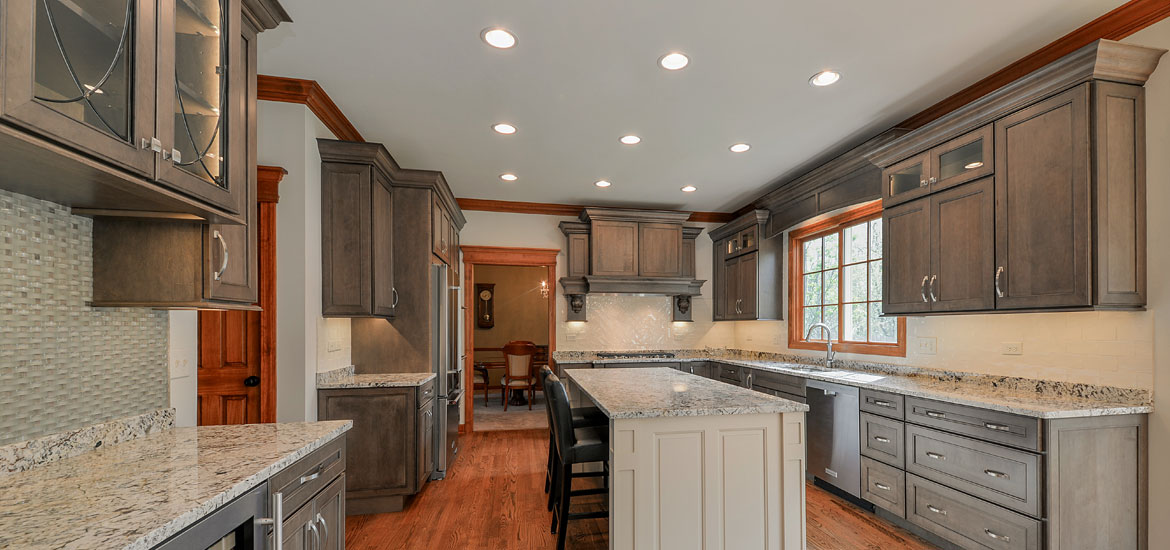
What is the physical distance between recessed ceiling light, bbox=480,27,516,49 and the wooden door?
6.52 ft

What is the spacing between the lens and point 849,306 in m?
4.46

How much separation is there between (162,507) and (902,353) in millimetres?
4110

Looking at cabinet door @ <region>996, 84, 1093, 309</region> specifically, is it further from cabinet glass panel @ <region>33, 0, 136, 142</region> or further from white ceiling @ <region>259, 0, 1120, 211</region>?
cabinet glass panel @ <region>33, 0, 136, 142</region>

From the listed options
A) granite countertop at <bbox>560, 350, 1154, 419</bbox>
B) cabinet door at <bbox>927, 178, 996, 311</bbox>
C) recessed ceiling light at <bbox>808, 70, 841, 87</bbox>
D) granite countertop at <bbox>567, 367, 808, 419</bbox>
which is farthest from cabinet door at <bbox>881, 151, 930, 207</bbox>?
granite countertop at <bbox>567, 367, 808, 419</bbox>

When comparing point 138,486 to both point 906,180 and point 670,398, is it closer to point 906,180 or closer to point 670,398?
point 670,398

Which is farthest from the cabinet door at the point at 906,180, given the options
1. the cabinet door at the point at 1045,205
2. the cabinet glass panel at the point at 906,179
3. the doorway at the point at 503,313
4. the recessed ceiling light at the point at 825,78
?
the doorway at the point at 503,313

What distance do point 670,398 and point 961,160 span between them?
6.77 ft

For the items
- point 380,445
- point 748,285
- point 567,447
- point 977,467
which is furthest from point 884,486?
point 380,445

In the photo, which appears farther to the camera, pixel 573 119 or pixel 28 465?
pixel 573 119

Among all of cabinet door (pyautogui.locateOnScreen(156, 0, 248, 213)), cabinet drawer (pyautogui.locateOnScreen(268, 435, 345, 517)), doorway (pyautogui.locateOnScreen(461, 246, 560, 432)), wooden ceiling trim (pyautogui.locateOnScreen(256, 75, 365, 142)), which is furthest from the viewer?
doorway (pyautogui.locateOnScreen(461, 246, 560, 432))

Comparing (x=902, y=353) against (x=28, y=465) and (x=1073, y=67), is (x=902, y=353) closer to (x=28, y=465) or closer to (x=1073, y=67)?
(x=1073, y=67)

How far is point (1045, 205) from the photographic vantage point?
7.88 ft

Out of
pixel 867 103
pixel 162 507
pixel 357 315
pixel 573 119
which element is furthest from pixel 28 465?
pixel 867 103

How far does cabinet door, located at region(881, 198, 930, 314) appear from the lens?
3.06 metres
